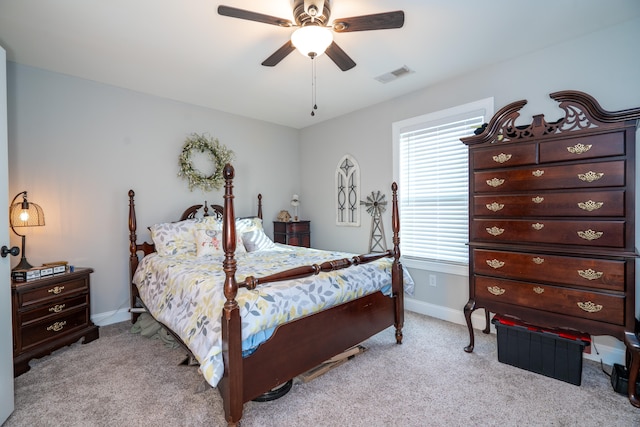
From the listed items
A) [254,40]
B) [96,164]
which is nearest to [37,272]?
[96,164]

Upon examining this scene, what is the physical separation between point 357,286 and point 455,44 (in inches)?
86.3

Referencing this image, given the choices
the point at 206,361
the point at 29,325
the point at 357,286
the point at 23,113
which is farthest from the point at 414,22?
the point at 29,325

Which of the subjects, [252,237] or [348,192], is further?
[348,192]

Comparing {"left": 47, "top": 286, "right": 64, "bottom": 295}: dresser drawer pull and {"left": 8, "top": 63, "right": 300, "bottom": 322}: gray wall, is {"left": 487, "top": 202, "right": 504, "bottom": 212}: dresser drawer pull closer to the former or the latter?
{"left": 8, "top": 63, "right": 300, "bottom": 322}: gray wall

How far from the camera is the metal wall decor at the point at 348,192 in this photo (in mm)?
4266

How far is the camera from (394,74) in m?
3.12

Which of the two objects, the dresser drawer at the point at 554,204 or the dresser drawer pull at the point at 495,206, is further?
the dresser drawer pull at the point at 495,206

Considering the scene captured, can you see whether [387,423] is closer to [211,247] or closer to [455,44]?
[211,247]

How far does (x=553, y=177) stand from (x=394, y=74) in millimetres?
1764

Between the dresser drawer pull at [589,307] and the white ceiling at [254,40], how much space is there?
79.3 inches

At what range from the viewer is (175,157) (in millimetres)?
3828

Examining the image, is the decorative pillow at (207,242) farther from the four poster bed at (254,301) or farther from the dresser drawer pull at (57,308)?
the dresser drawer pull at (57,308)

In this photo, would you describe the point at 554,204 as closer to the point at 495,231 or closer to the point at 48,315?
the point at 495,231

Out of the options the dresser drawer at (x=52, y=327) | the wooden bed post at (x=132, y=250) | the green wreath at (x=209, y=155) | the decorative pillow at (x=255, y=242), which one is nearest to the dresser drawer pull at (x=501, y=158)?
the decorative pillow at (x=255, y=242)
